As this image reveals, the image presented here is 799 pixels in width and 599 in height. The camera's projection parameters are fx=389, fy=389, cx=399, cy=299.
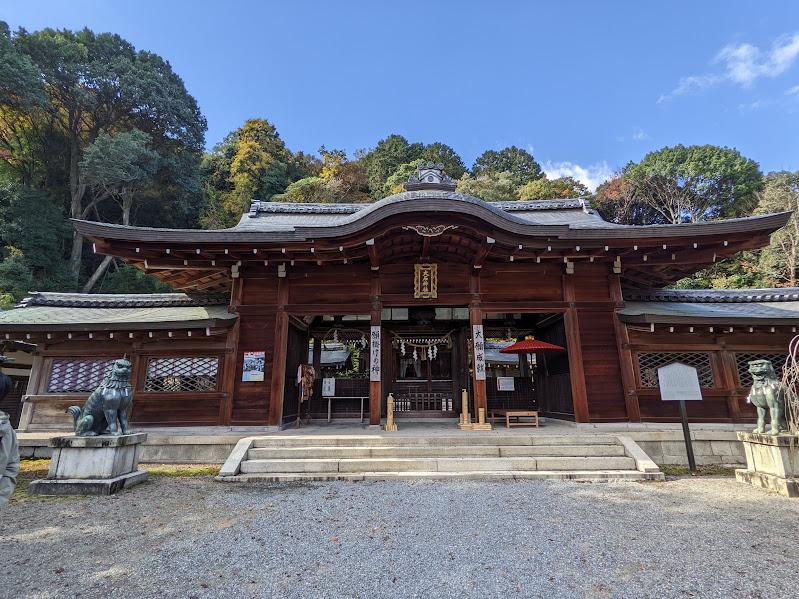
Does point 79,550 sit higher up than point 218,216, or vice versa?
point 218,216

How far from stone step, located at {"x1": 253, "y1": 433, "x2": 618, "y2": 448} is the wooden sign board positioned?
128cm

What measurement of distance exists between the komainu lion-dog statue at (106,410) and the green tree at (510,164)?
38094 millimetres

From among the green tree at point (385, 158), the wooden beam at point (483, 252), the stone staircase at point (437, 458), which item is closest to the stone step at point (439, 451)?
the stone staircase at point (437, 458)

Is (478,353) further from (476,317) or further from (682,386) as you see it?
(682,386)

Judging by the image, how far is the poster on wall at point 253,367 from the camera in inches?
350

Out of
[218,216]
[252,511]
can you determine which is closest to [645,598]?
[252,511]

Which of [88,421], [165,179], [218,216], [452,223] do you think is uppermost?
[165,179]

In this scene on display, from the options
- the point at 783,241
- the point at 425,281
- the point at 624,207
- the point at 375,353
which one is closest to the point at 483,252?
the point at 425,281

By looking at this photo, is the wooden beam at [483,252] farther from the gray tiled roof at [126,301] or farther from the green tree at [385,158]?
the green tree at [385,158]

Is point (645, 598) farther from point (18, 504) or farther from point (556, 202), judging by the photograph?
point (556, 202)

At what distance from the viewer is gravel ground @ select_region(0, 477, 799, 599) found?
10.1ft

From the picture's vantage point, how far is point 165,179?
27297 millimetres

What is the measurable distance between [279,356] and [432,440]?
4.04m

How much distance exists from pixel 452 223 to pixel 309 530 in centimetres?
642
